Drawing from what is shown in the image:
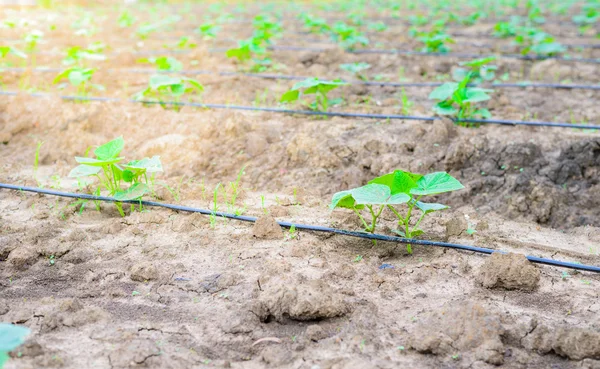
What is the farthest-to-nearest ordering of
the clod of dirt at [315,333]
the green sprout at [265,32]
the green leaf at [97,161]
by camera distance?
the green sprout at [265,32]
the green leaf at [97,161]
the clod of dirt at [315,333]

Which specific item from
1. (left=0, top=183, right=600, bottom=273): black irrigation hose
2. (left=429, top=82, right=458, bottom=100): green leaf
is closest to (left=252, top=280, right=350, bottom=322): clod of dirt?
(left=0, top=183, right=600, bottom=273): black irrigation hose

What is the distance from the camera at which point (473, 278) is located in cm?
210

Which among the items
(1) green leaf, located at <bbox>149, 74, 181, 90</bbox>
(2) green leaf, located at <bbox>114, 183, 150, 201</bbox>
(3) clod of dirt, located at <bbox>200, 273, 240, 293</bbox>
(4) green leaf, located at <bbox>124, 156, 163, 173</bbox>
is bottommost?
(3) clod of dirt, located at <bbox>200, 273, 240, 293</bbox>

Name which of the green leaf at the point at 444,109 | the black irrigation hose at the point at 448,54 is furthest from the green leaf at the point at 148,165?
the black irrigation hose at the point at 448,54

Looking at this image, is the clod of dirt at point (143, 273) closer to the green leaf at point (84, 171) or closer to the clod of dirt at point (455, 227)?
the green leaf at point (84, 171)

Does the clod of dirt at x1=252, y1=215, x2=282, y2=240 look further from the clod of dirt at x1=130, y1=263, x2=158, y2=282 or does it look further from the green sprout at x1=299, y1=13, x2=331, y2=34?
the green sprout at x1=299, y1=13, x2=331, y2=34

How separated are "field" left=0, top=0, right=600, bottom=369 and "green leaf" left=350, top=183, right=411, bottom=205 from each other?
0.04 ft

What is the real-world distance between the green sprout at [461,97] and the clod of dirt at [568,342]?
68.6 inches

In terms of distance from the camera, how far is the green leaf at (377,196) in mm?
2068

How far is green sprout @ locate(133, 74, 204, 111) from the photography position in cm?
341

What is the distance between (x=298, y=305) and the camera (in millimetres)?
1816

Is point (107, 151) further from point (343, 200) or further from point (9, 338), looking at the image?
point (9, 338)

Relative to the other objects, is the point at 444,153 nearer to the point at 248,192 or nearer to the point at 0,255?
the point at 248,192

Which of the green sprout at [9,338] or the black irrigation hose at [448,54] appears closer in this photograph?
the green sprout at [9,338]
